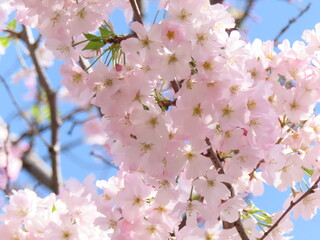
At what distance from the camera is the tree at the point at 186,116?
128 cm

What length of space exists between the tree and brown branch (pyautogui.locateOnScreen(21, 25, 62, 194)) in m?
1.10

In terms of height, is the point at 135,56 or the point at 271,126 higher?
the point at 135,56

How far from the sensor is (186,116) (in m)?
1.29

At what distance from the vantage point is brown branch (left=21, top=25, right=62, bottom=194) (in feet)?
9.29

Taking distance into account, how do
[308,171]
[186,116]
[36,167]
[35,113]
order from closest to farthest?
[186,116], [308,171], [36,167], [35,113]

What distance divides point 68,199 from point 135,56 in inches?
27.4

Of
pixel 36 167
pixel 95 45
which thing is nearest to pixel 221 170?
pixel 95 45

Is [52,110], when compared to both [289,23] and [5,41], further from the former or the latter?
[289,23]

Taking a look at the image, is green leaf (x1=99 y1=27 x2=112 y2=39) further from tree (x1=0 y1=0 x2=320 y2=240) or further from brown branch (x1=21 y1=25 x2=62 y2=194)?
brown branch (x1=21 y1=25 x2=62 y2=194)

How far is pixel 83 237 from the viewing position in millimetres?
1731

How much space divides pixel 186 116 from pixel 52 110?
5.81ft

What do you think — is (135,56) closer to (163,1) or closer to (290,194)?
(163,1)

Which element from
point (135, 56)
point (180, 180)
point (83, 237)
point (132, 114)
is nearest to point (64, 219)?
point (83, 237)

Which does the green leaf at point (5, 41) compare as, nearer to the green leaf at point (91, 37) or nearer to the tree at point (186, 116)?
the tree at point (186, 116)
